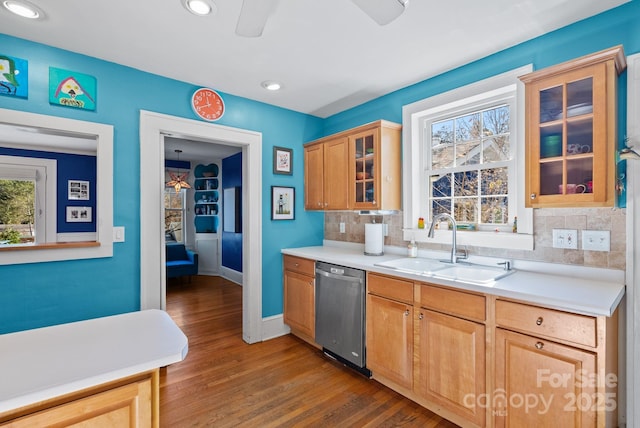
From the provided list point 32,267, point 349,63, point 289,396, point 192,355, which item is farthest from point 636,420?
point 32,267

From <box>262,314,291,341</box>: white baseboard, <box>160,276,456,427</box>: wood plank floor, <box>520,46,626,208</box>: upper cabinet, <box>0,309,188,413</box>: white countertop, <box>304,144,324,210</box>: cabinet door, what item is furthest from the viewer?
<box>304,144,324,210</box>: cabinet door

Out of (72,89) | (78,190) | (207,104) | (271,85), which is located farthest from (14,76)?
(271,85)

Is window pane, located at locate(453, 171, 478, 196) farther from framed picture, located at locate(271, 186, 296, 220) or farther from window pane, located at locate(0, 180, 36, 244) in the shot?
window pane, located at locate(0, 180, 36, 244)

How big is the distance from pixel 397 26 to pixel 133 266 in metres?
2.61

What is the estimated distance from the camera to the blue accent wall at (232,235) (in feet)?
18.6

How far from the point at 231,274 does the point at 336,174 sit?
12.2 feet

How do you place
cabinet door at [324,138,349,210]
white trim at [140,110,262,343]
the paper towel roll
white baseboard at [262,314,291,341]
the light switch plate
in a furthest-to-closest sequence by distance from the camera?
white baseboard at [262,314,291,341]
cabinet door at [324,138,349,210]
the paper towel roll
white trim at [140,110,262,343]
the light switch plate

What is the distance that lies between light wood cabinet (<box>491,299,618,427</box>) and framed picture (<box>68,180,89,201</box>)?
3.34 meters

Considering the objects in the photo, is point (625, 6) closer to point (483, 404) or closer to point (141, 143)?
point (483, 404)

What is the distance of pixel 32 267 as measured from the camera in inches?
82.8

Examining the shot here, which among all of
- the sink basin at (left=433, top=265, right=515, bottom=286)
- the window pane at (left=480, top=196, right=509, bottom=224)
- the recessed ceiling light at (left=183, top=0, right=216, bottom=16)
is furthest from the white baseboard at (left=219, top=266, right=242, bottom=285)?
the recessed ceiling light at (left=183, top=0, right=216, bottom=16)

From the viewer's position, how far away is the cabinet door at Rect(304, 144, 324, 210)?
3342 millimetres

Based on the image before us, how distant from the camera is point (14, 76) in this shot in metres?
2.04

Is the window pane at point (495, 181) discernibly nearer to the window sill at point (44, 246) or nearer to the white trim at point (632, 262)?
the white trim at point (632, 262)
